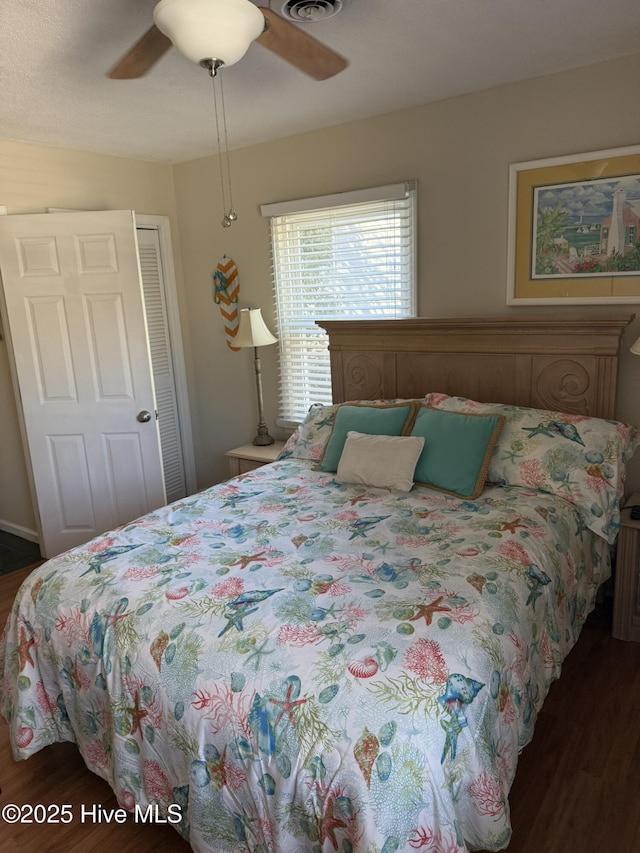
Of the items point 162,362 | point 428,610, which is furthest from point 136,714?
point 162,362

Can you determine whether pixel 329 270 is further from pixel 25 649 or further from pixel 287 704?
pixel 287 704

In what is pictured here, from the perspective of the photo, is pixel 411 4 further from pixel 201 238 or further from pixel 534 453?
pixel 201 238

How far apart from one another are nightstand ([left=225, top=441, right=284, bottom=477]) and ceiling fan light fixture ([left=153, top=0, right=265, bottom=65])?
2302 mm

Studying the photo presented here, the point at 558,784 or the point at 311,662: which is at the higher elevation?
the point at 311,662

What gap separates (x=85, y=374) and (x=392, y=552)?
2.42 meters

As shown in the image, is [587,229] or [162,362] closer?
[587,229]

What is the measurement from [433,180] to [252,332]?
134 centimetres

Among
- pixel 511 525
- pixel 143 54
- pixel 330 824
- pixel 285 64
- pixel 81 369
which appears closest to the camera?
pixel 330 824

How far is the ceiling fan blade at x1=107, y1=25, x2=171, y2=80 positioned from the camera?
1740 mm

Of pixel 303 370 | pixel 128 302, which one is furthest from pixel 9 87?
pixel 303 370

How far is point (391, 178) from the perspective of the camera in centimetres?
326

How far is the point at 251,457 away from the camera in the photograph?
12.0ft

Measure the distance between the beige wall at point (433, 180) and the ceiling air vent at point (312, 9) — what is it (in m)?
1.25

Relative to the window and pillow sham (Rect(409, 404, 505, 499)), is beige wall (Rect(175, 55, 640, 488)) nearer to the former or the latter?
the window
